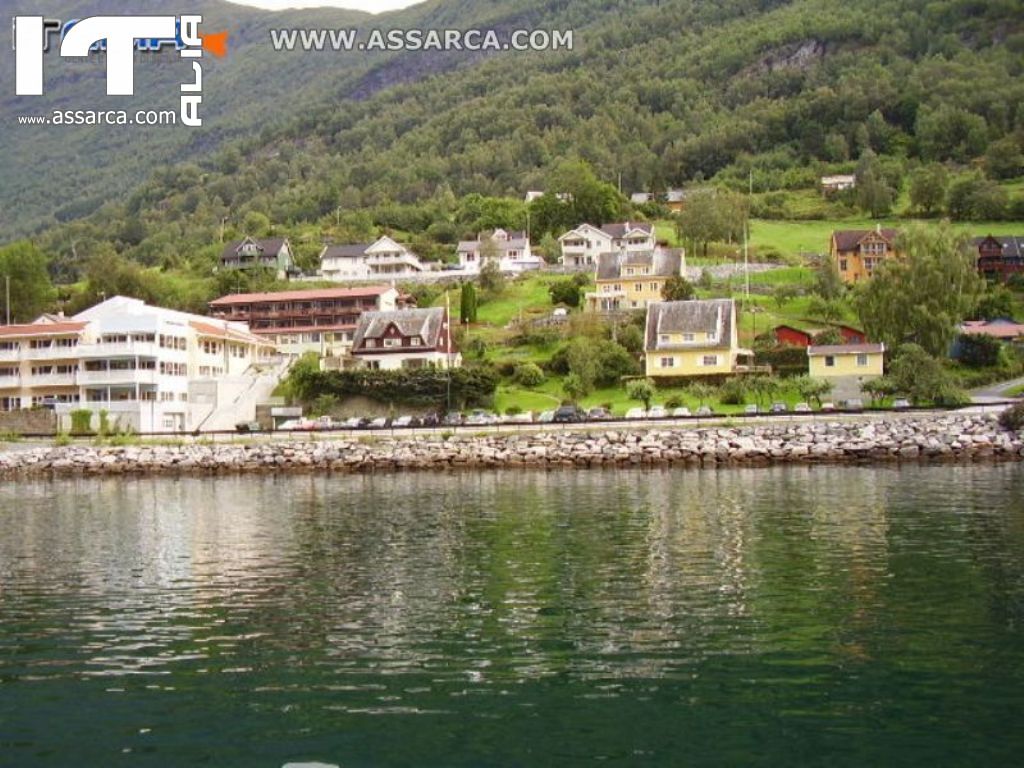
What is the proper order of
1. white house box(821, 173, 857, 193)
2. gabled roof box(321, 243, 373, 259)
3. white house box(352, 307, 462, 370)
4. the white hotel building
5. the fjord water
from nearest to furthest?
the fjord water, the white hotel building, white house box(352, 307, 462, 370), gabled roof box(321, 243, 373, 259), white house box(821, 173, 857, 193)

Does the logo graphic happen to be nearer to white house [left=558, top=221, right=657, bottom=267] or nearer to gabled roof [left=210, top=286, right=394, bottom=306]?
gabled roof [left=210, top=286, right=394, bottom=306]

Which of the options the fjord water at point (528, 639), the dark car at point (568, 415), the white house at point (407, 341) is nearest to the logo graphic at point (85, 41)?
the white house at point (407, 341)

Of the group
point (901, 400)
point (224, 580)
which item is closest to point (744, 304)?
point (901, 400)

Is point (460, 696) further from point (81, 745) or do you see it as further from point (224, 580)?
point (224, 580)

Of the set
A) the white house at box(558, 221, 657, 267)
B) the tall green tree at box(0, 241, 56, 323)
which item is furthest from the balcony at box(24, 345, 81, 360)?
the white house at box(558, 221, 657, 267)

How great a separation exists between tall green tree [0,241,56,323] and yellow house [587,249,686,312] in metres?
52.1

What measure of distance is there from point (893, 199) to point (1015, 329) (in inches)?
2464

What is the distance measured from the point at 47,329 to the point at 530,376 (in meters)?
34.3

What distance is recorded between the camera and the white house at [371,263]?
419 ft

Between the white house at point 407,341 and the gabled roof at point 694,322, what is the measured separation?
14664 mm

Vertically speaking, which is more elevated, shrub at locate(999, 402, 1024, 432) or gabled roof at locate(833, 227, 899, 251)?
gabled roof at locate(833, 227, 899, 251)

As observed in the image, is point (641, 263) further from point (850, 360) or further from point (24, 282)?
point (24, 282)

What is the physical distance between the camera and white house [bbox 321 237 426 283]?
419 ft

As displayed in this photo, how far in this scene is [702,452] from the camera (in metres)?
56.2
